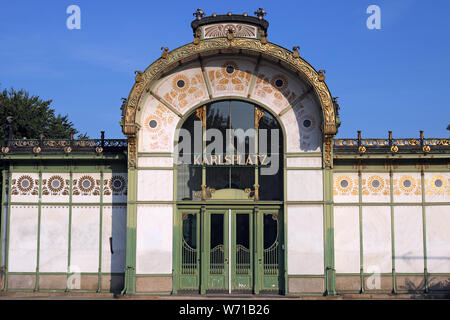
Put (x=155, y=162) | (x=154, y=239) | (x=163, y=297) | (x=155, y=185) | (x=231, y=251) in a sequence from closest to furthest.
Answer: (x=163, y=297) → (x=154, y=239) → (x=231, y=251) → (x=155, y=185) → (x=155, y=162)

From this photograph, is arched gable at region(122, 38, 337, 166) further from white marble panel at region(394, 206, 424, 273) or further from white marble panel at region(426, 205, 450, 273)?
white marble panel at region(426, 205, 450, 273)

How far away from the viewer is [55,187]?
24031 mm

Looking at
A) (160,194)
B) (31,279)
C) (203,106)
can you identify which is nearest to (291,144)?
(203,106)

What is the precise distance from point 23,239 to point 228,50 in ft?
36.9

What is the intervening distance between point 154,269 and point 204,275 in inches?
76.1

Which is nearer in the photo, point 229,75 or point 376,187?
point 229,75

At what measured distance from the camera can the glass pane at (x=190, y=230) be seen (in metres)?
23.0

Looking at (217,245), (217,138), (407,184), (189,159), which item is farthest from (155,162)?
(407,184)

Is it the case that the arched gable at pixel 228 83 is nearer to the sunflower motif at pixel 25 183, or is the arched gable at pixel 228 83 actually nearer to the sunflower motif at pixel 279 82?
the sunflower motif at pixel 279 82

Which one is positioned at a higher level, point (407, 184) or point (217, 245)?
point (407, 184)

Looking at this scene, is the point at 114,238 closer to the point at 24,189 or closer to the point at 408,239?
the point at 24,189

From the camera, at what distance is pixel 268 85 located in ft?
76.9

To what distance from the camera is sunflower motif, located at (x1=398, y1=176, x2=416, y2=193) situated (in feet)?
78.1

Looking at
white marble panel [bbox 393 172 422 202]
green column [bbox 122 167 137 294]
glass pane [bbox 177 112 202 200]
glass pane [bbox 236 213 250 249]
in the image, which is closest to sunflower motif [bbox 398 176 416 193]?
white marble panel [bbox 393 172 422 202]
